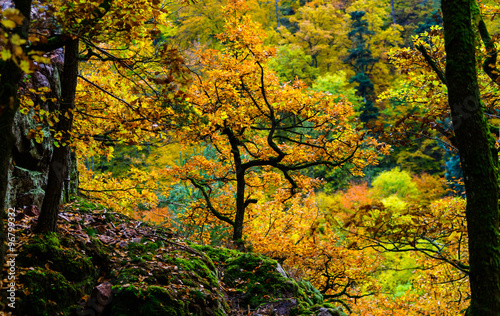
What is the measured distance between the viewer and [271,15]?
33.4 m

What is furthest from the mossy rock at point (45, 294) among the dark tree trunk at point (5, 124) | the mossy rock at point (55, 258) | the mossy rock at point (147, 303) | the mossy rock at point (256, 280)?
the mossy rock at point (256, 280)


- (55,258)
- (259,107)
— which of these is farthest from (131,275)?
(259,107)

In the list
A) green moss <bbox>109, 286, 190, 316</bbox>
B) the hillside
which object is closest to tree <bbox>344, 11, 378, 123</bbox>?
the hillside

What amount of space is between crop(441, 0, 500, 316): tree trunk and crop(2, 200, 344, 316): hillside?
2.85 m

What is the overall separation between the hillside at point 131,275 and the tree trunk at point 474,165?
285 cm

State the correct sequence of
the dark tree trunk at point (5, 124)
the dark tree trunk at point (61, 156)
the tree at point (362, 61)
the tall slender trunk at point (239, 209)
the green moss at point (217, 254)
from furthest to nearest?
the tree at point (362, 61) < the tall slender trunk at point (239, 209) < the green moss at point (217, 254) < the dark tree trunk at point (61, 156) < the dark tree trunk at point (5, 124)

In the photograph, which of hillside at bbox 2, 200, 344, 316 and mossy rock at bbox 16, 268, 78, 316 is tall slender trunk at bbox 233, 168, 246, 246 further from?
mossy rock at bbox 16, 268, 78, 316

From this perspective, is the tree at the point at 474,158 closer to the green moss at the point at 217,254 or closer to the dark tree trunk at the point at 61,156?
the dark tree trunk at the point at 61,156

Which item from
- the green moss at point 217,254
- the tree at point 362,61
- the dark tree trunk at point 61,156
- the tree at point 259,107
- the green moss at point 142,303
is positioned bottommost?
the green moss at point 142,303

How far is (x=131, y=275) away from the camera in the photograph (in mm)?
4223

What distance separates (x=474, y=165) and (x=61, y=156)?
13.7ft

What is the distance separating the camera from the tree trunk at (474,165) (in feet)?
9.95

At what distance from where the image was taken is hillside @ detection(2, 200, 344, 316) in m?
3.71

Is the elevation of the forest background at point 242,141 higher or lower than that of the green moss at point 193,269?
higher
